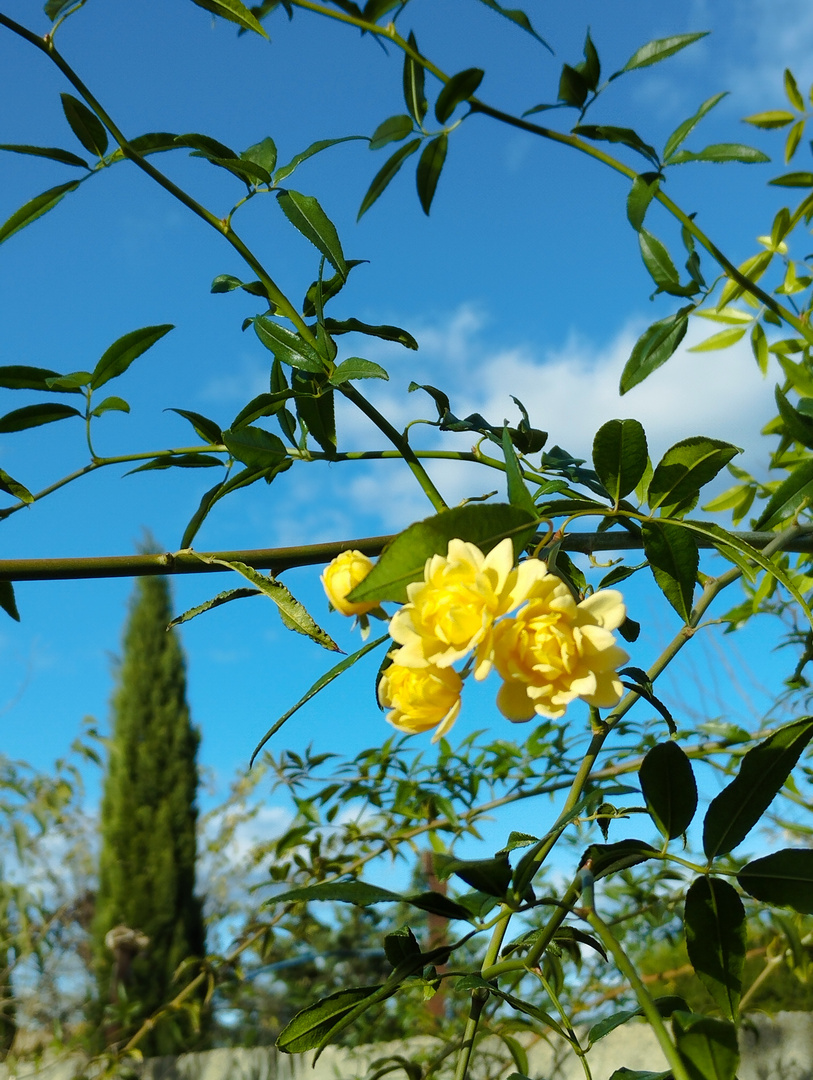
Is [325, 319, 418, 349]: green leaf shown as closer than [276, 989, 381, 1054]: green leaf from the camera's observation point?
No

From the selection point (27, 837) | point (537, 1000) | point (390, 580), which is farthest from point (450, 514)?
point (27, 837)

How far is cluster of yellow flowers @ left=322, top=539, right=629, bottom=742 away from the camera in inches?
15.8

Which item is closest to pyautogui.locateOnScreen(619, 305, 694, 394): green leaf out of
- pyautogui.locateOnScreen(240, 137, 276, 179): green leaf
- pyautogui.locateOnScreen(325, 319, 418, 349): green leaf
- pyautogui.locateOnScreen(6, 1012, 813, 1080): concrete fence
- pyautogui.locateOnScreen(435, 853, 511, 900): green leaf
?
pyautogui.locateOnScreen(325, 319, 418, 349): green leaf

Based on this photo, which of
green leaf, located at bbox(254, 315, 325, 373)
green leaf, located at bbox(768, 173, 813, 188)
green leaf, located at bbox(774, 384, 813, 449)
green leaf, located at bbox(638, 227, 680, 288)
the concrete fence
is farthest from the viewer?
the concrete fence

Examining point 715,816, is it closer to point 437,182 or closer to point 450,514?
point 450,514

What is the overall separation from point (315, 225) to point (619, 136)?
290 millimetres

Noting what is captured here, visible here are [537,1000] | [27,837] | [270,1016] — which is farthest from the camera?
[270,1016]

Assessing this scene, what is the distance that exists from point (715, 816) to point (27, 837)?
131 inches

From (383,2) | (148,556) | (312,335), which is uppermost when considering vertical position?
(383,2)

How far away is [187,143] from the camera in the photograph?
2.10 ft

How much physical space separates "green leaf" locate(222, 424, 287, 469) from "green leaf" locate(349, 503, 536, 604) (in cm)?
24

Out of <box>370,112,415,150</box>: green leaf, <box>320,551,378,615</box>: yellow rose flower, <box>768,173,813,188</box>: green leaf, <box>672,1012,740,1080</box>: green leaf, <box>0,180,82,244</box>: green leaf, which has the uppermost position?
<box>768,173,813,188</box>: green leaf

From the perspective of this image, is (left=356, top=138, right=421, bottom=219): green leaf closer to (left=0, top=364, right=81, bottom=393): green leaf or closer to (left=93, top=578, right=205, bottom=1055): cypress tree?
(left=0, top=364, right=81, bottom=393): green leaf

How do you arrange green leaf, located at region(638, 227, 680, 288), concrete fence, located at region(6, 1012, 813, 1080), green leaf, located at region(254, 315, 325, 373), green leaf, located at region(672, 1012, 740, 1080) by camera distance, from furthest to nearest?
concrete fence, located at region(6, 1012, 813, 1080) < green leaf, located at region(638, 227, 680, 288) < green leaf, located at region(254, 315, 325, 373) < green leaf, located at region(672, 1012, 740, 1080)
